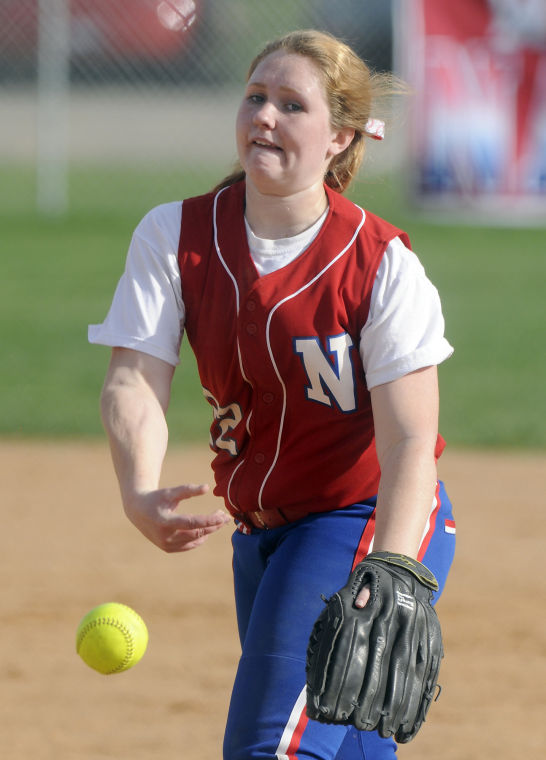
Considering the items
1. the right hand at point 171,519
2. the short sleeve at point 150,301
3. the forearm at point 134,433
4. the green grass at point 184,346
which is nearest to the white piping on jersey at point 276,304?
the short sleeve at point 150,301

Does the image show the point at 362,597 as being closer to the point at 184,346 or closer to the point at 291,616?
the point at 291,616

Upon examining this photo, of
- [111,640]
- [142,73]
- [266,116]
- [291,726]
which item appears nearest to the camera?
[291,726]

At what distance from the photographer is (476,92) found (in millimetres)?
14289

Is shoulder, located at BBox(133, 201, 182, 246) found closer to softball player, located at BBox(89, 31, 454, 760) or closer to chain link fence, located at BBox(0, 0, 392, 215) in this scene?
softball player, located at BBox(89, 31, 454, 760)

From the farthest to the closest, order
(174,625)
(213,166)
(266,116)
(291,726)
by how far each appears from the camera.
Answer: (213,166) < (174,625) < (266,116) < (291,726)

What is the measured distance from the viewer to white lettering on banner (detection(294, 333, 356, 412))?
2447 millimetres

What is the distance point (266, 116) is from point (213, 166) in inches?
609

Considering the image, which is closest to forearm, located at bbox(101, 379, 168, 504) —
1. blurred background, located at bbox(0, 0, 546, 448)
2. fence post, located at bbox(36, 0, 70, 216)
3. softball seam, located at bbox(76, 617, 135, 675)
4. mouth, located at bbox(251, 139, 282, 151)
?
mouth, located at bbox(251, 139, 282, 151)

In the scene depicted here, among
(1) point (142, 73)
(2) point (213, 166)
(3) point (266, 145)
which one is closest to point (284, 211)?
(3) point (266, 145)

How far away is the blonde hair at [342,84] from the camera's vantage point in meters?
2.51

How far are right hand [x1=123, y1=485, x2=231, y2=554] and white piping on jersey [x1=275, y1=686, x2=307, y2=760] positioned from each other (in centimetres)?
36

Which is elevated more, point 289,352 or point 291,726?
point 289,352

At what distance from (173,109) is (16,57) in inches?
106

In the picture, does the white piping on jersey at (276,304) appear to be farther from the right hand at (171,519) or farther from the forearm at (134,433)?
the right hand at (171,519)
